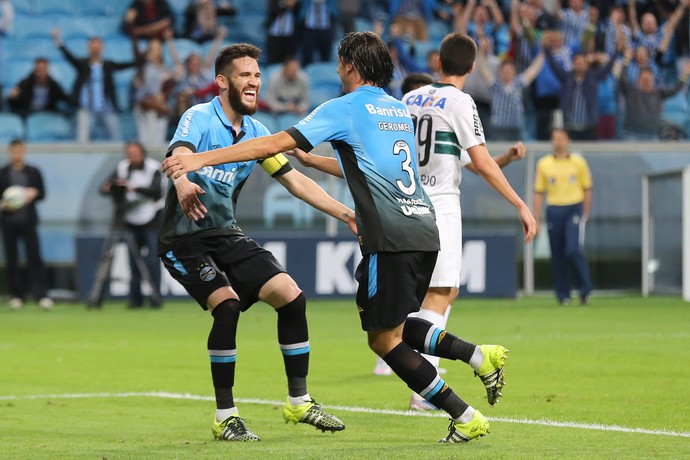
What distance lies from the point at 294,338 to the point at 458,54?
227cm

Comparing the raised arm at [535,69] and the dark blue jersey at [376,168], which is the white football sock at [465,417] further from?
the raised arm at [535,69]

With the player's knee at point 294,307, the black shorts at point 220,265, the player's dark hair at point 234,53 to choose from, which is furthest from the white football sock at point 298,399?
the player's dark hair at point 234,53

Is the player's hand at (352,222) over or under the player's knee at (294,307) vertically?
over

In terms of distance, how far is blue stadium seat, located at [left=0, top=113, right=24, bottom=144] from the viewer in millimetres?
21094

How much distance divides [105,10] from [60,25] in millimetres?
898

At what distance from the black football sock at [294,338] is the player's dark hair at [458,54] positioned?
6.71 feet

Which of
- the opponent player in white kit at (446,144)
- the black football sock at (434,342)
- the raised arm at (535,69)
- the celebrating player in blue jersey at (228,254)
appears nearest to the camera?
the black football sock at (434,342)

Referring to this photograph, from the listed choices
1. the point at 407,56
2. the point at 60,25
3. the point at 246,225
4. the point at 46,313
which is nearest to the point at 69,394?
the point at 46,313

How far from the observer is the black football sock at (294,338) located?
730 centimetres

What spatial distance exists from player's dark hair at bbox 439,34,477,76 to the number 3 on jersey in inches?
74.1

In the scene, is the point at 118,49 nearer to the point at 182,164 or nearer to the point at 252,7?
the point at 252,7

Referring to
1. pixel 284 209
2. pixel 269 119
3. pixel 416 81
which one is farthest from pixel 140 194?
pixel 416 81

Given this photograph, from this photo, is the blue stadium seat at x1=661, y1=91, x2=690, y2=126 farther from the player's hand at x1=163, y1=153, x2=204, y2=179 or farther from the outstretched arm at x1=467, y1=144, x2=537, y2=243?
the player's hand at x1=163, y1=153, x2=204, y2=179

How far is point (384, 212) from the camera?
663cm
